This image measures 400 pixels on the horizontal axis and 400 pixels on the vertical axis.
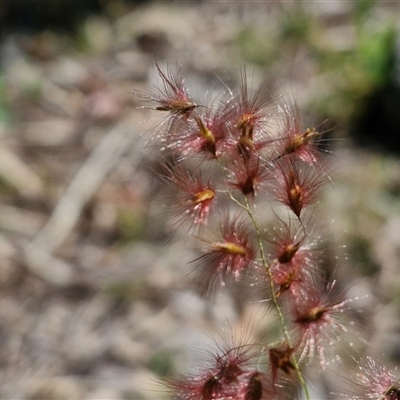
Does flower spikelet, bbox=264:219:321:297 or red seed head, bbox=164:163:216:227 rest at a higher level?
red seed head, bbox=164:163:216:227

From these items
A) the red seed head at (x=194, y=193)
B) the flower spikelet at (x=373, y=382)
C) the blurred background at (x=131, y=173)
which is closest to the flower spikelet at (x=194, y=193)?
the red seed head at (x=194, y=193)

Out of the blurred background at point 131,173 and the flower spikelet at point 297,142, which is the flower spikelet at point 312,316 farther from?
the blurred background at point 131,173

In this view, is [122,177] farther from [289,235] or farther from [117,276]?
[289,235]

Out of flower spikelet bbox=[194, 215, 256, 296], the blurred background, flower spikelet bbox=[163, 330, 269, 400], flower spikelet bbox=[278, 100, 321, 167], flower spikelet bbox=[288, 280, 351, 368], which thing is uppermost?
the blurred background

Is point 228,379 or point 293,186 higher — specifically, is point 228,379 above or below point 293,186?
below

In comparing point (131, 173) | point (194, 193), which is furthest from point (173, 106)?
point (131, 173)

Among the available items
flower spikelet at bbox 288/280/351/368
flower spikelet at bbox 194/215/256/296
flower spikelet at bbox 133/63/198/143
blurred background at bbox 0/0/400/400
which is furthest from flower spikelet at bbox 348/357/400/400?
blurred background at bbox 0/0/400/400

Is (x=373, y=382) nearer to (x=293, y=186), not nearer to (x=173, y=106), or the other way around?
(x=293, y=186)

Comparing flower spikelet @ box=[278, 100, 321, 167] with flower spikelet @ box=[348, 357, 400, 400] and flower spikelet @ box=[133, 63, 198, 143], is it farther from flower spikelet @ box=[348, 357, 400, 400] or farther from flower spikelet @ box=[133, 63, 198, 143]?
flower spikelet @ box=[348, 357, 400, 400]
